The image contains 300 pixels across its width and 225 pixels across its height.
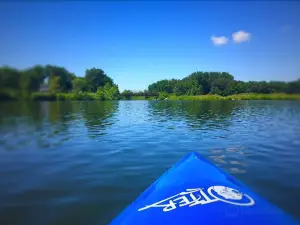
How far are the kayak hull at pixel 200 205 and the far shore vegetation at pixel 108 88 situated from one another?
12258 mm

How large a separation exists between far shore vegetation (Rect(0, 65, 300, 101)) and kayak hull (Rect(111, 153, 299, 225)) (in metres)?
12.3

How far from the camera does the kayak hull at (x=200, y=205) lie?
2.38 m

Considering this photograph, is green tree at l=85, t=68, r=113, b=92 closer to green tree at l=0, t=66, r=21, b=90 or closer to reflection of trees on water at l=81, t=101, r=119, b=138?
reflection of trees on water at l=81, t=101, r=119, b=138

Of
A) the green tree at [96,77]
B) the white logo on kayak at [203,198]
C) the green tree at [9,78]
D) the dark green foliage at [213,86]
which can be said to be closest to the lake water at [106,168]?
the white logo on kayak at [203,198]

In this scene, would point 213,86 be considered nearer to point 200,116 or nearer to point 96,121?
point 200,116

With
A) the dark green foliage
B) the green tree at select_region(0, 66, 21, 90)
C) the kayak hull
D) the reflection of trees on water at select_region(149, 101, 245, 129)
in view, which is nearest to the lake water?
the kayak hull

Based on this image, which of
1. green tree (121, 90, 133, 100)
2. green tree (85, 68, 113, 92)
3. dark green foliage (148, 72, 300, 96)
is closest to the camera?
dark green foliage (148, 72, 300, 96)

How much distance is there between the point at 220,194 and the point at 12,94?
12969 mm

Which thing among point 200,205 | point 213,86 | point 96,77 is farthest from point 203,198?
point 96,77

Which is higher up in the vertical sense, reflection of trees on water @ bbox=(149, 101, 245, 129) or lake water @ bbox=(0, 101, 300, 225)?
reflection of trees on water @ bbox=(149, 101, 245, 129)

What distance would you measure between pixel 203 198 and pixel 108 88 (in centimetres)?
8924

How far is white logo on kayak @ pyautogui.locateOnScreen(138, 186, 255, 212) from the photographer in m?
2.70

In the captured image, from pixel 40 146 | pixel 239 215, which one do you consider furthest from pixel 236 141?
pixel 40 146

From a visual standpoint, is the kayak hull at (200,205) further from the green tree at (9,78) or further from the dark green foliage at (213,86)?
the dark green foliage at (213,86)
